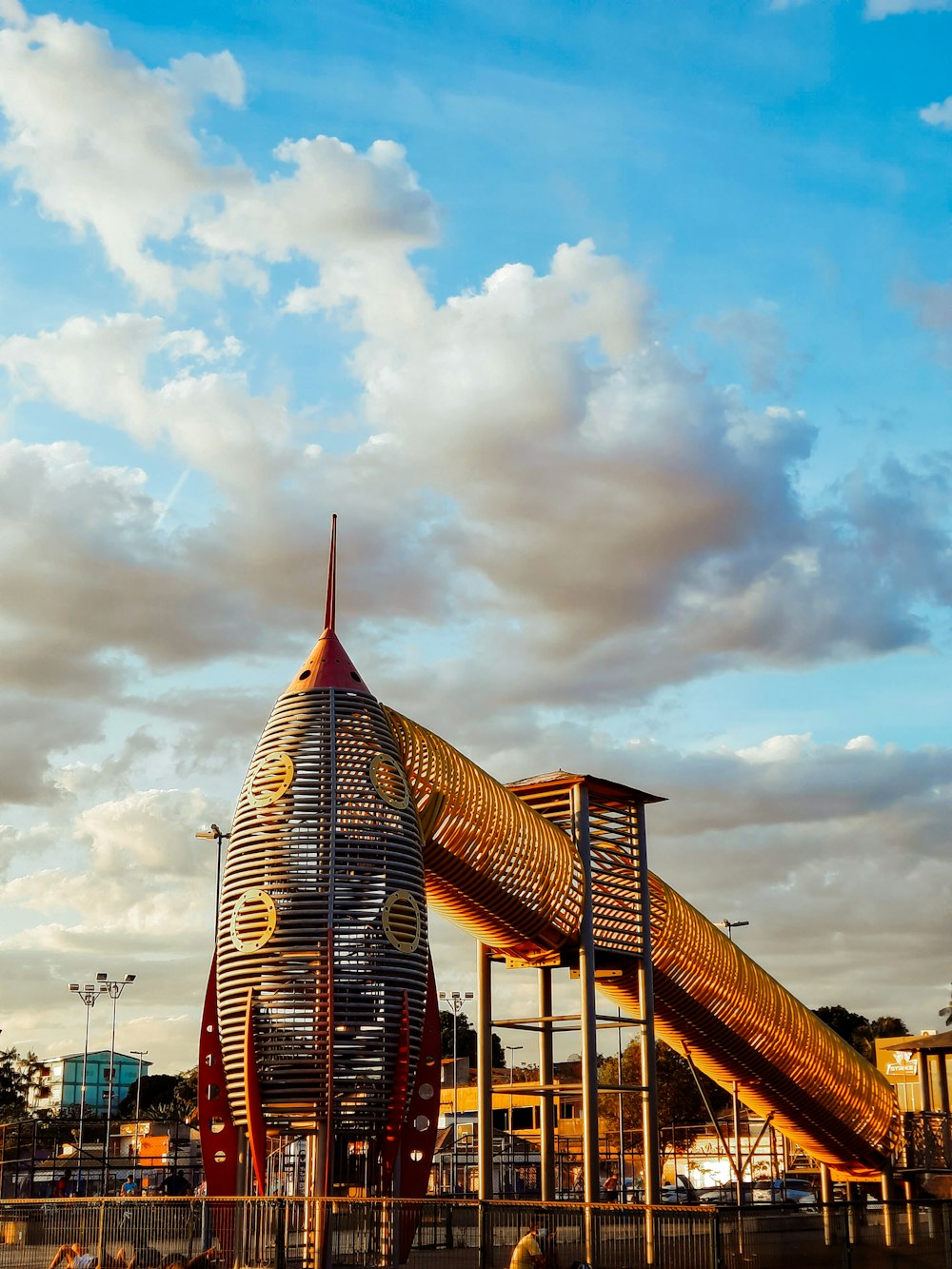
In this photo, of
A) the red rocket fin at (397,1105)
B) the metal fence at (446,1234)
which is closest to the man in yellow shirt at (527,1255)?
the metal fence at (446,1234)

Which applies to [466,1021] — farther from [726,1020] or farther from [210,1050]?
[210,1050]

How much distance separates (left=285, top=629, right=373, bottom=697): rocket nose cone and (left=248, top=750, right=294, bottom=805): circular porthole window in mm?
1529

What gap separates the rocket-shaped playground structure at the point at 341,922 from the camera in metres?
23.6

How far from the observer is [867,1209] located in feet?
86.5

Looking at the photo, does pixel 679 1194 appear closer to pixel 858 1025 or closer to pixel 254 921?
pixel 254 921

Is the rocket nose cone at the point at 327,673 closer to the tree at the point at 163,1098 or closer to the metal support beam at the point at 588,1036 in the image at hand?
the metal support beam at the point at 588,1036

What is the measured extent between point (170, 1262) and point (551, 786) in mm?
12439

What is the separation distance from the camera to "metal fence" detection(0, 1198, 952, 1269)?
22172 mm

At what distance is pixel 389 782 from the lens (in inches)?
998

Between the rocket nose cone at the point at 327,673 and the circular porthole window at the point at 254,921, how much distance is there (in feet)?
12.5

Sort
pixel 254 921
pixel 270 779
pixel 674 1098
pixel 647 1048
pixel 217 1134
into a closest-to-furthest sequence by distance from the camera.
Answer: pixel 254 921, pixel 217 1134, pixel 270 779, pixel 647 1048, pixel 674 1098

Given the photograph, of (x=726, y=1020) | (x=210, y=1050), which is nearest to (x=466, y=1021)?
(x=726, y=1020)

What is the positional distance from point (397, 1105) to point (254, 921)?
3.61 meters

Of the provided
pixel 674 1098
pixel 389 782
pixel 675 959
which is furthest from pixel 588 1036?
pixel 674 1098
